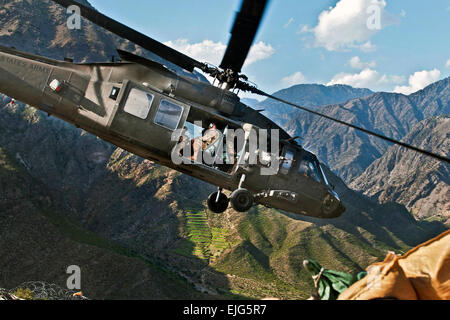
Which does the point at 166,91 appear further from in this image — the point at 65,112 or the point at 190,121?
the point at 65,112

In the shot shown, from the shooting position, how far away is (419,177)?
13975 centimetres

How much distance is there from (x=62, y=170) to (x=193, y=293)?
39.2 metres

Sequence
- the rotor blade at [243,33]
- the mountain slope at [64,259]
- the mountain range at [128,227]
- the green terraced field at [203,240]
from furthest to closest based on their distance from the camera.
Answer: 1. the green terraced field at [203,240]
2. the mountain range at [128,227]
3. the mountain slope at [64,259]
4. the rotor blade at [243,33]

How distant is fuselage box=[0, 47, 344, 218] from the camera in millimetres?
9461

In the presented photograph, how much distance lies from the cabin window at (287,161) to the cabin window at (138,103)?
4.31 meters

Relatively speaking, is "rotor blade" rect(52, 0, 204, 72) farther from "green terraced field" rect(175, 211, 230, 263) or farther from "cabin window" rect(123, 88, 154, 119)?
"green terraced field" rect(175, 211, 230, 263)

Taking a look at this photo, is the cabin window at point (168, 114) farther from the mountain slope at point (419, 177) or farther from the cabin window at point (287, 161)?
the mountain slope at point (419, 177)

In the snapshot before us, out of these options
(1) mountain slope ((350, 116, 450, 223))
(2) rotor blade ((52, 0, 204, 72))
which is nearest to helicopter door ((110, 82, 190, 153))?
(2) rotor blade ((52, 0, 204, 72))

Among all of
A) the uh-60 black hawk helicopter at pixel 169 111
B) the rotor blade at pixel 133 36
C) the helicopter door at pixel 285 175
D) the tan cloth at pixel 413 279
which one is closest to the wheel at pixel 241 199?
the uh-60 black hawk helicopter at pixel 169 111

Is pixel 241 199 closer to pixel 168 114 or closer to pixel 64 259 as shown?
pixel 168 114

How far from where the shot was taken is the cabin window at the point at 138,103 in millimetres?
9422

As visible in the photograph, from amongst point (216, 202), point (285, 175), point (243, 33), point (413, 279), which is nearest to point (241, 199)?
point (285, 175)

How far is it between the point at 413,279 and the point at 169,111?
7622 millimetres
